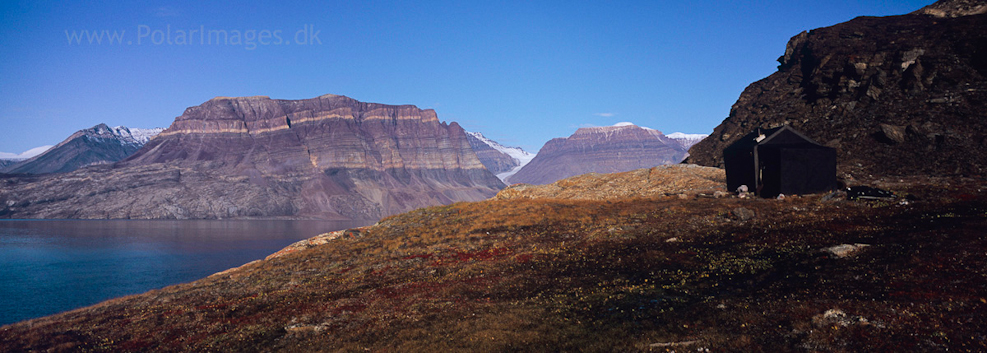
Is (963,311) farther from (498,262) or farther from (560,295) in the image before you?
(498,262)

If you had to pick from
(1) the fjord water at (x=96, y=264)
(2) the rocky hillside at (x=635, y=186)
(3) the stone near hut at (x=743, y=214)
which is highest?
(2) the rocky hillside at (x=635, y=186)

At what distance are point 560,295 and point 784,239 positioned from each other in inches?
526

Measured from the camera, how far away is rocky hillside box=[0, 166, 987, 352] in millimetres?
13291

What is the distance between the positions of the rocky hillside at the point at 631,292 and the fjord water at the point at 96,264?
34.0m

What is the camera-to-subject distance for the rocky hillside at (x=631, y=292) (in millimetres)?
13291

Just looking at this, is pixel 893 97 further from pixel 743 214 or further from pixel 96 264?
pixel 96 264

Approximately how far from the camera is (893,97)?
177 ft

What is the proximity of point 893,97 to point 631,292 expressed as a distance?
182 ft

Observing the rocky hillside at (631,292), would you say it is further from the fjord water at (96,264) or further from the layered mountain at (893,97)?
the fjord water at (96,264)

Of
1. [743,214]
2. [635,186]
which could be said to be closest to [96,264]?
[635,186]

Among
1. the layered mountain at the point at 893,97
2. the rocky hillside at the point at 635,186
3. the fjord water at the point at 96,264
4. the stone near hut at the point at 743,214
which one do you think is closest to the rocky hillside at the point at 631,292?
the stone near hut at the point at 743,214

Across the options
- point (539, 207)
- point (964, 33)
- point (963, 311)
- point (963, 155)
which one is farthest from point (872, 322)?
point (964, 33)

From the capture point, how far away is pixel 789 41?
300 feet

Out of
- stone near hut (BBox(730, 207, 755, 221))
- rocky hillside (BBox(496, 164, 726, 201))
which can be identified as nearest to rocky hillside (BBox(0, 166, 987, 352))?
stone near hut (BBox(730, 207, 755, 221))
